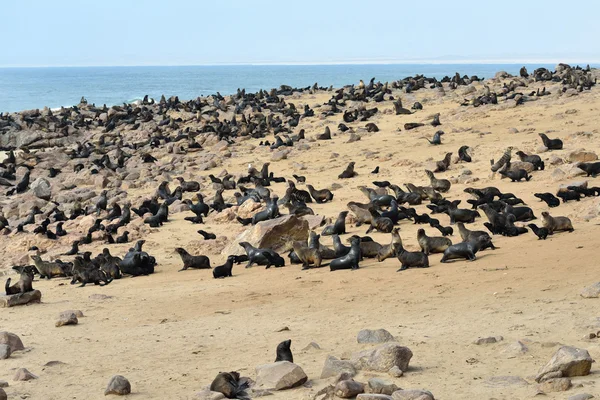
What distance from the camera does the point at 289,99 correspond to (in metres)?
38.8

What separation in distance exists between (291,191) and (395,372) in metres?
10.9

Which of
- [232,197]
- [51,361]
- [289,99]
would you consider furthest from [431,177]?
[289,99]

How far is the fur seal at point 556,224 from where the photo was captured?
1162 cm

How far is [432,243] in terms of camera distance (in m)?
11.6

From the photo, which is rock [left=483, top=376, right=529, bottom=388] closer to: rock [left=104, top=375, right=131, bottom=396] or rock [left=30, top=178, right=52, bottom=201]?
rock [left=104, top=375, right=131, bottom=396]

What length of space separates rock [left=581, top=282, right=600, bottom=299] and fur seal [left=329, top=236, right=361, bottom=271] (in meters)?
3.62

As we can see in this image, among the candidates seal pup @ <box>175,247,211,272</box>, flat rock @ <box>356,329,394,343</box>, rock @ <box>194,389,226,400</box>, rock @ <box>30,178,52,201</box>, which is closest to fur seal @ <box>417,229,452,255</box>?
seal pup @ <box>175,247,211,272</box>

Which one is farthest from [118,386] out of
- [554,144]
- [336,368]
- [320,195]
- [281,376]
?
[554,144]

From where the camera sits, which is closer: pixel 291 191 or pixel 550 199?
pixel 550 199

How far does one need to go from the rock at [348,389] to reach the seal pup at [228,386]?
29.7 inches

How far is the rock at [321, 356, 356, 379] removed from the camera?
6426 mm

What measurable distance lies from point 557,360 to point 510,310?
229 centimetres

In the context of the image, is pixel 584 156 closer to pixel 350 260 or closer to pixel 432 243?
pixel 432 243

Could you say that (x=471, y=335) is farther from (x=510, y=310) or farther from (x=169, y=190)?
(x=169, y=190)
